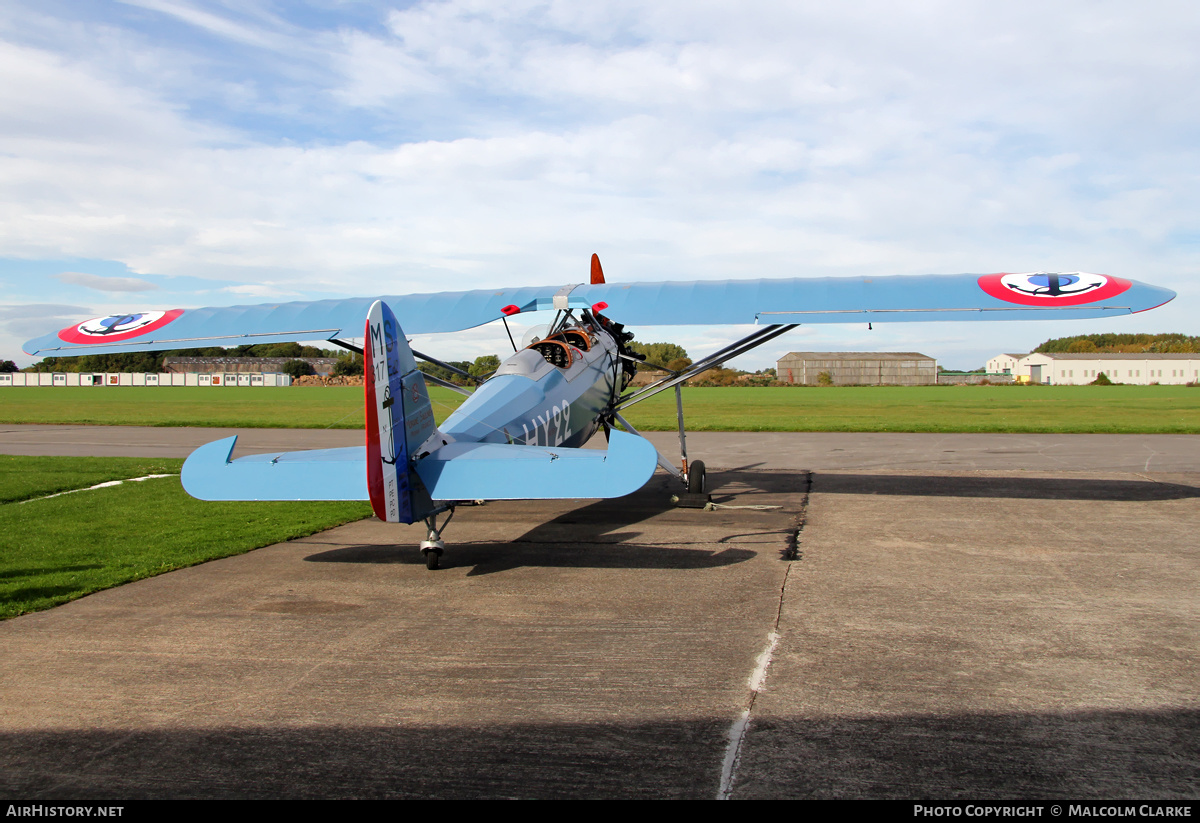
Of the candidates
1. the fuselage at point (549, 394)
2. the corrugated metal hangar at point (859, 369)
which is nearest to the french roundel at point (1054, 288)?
the fuselage at point (549, 394)

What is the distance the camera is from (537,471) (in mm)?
5953

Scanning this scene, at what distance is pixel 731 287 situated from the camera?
974cm

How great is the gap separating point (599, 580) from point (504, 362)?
Answer: 2.95 metres

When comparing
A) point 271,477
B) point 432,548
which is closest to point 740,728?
point 432,548

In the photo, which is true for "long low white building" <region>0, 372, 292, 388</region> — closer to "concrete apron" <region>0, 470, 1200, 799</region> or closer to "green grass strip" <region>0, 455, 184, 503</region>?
"green grass strip" <region>0, 455, 184, 503</region>

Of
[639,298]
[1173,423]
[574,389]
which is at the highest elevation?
[639,298]

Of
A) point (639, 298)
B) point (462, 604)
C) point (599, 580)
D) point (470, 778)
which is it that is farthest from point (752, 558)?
point (470, 778)

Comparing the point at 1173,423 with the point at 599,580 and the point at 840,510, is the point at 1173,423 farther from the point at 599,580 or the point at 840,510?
the point at 599,580

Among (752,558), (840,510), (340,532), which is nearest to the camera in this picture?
(752,558)

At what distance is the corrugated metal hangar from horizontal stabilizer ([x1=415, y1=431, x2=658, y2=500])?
104963mm

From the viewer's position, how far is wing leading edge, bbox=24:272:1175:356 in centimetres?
847

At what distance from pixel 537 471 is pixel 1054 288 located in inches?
242

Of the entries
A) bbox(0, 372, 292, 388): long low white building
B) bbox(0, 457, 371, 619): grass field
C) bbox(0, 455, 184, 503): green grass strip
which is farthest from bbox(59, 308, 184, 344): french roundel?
bbox(0, 372, 292, 388): long low white building
